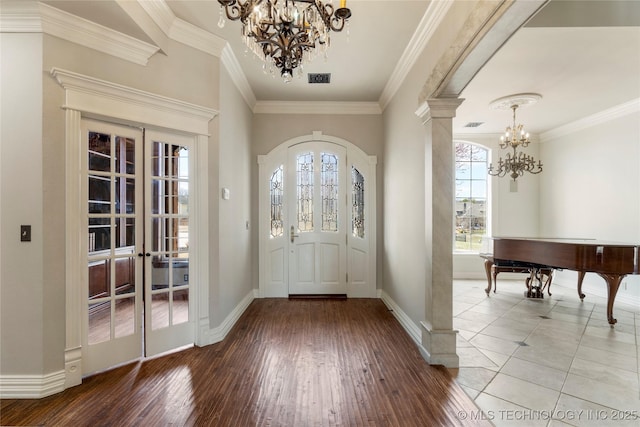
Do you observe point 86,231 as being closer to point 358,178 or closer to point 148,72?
point 148,72

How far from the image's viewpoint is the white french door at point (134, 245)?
2357mm

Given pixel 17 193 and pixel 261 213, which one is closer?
pixel 17 193

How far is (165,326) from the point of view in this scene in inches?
107

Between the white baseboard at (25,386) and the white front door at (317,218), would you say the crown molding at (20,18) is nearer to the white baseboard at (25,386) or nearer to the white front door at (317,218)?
the white baseboard at (25,386)

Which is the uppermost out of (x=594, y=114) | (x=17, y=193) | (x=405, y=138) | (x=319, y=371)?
(x=594, y=114)

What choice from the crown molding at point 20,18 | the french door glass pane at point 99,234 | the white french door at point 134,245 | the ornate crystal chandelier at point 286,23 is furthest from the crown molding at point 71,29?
the french door glass pane at point 99,234

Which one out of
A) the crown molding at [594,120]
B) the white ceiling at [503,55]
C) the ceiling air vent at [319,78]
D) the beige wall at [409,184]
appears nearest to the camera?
the white ceiling at [503,55]

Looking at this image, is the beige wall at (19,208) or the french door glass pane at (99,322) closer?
the beige wall at (19,208)

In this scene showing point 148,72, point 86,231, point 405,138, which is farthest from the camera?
point 405,138

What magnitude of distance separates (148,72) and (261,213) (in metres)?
2.48

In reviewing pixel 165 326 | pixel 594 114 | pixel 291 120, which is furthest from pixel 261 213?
pixel 594 114

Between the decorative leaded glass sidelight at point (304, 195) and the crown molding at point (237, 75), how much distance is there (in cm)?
117

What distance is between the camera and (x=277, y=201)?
15.4 feet

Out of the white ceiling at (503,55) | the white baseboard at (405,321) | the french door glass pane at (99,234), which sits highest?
the white ceiling at (503,55)
